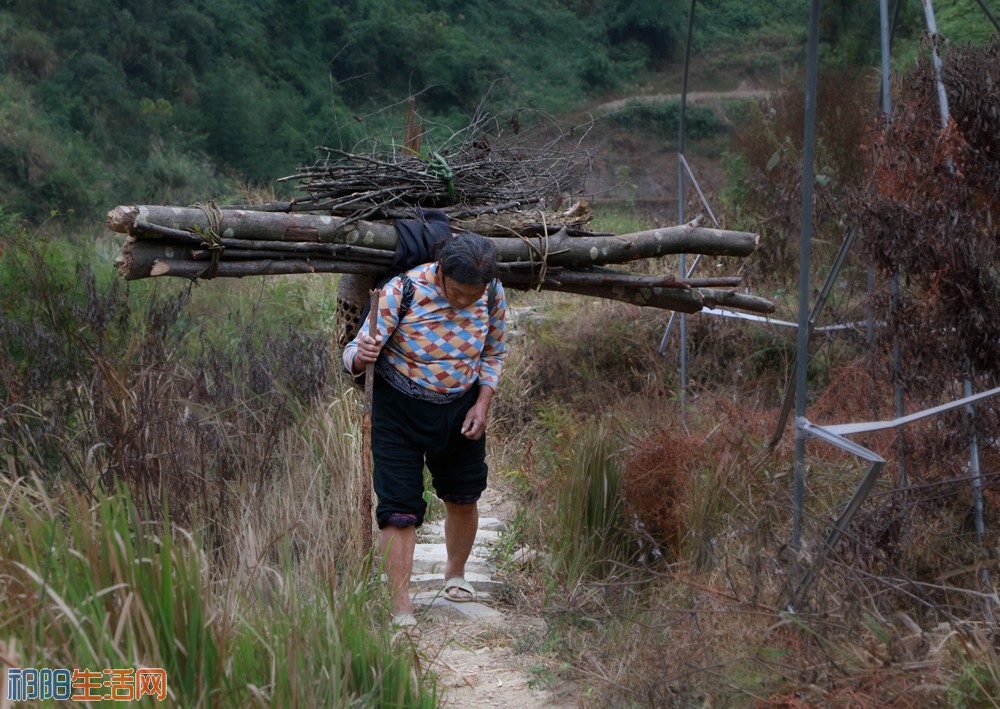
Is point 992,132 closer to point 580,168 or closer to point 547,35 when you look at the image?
point 580,168

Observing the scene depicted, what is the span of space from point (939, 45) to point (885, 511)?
217cm

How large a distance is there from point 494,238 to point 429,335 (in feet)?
2.26

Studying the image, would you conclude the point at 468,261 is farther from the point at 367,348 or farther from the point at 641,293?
the point at 641,293

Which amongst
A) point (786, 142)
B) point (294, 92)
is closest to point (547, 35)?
point (294, 92)

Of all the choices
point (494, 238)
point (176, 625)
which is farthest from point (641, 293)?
point (176, 625)

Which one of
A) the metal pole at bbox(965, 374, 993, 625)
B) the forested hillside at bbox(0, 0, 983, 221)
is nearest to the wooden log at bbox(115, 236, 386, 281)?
the metal pole at bbox(965, 374, 993, 625)

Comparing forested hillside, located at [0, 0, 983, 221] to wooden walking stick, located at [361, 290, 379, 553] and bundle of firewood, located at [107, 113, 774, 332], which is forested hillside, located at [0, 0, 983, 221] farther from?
wooden walking stick, located at [361, 290, 379, 553]

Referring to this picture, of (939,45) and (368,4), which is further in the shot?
(368,4)

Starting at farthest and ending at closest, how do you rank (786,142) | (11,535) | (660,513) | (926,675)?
(786,142) → (660,513) → (11,535) → (926,675)

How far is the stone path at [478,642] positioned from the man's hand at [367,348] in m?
0.97

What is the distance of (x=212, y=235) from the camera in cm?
441

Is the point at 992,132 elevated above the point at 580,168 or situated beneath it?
elevated above

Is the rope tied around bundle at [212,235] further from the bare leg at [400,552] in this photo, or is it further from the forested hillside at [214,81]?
the forested hillside at [214,81]

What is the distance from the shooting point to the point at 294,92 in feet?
108
